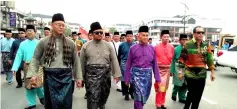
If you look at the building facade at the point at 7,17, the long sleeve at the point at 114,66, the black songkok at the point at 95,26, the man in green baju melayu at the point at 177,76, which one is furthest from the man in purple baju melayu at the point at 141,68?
the building facade at the point at 7,17

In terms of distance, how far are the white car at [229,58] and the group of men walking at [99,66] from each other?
7.24 metres

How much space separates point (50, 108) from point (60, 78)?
21.5 inches

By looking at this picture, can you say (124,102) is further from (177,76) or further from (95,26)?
(95,26)

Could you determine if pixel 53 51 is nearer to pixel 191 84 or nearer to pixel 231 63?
pixel 191 84

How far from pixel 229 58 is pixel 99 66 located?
32.3 ft

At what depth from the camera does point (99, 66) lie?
16.9 ft

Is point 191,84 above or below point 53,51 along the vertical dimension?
below

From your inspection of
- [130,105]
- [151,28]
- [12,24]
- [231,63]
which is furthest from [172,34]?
[130,105]

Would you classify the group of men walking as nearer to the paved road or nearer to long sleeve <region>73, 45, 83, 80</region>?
long sleeve <region>73, 45, 83, 80</region>

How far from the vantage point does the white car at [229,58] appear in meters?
12.9

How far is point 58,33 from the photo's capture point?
4.41 m

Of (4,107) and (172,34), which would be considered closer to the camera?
(4,107)

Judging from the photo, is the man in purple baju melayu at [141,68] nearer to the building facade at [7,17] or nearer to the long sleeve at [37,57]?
the long sleeve at [37,57]

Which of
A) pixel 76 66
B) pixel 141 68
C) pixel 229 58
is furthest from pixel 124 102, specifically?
pixel 229 58
